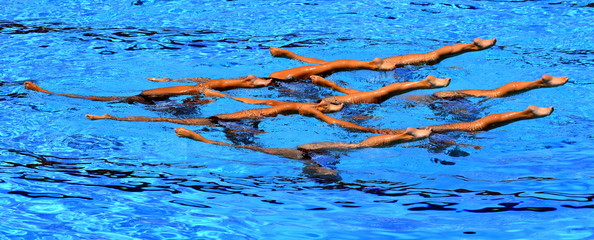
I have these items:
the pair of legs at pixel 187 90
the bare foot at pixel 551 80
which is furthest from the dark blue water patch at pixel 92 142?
the bare foot at pixel 551 80

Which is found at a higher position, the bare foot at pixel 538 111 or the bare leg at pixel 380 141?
the bare foot at pixel 538 111

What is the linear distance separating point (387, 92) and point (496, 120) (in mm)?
753

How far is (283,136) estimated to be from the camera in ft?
16.2

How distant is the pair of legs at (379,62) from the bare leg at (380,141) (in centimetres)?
105

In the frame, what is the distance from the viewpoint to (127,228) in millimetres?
3211

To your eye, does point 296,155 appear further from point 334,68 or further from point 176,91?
point 176,91

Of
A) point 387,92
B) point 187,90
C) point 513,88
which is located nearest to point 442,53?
point 513,88

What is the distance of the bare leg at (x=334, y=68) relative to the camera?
524 cm

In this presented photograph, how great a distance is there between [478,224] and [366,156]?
1.21 m

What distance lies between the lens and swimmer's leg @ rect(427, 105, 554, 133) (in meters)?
4.10

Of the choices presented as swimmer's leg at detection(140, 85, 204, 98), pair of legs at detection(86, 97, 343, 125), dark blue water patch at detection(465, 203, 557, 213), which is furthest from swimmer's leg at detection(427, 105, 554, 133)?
swimmer's leg at detection(140, 85, 204, 98)

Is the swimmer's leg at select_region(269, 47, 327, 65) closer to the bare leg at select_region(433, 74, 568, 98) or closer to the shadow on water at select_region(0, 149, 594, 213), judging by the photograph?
the bare leg at select_region(433, 74, 568, 98)

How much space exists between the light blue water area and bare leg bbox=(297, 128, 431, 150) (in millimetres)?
76

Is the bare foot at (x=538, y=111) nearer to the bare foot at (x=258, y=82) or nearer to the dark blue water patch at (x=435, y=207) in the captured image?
the dark blue water patch at (x=435, y=207)
